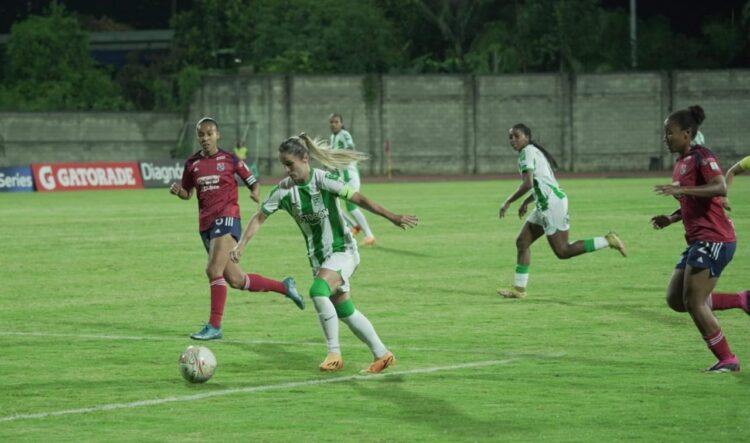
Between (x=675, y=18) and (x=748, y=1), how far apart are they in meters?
5.90

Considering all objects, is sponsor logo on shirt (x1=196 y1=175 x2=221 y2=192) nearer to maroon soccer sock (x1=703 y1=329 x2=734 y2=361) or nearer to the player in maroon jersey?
the player in maroon jersey

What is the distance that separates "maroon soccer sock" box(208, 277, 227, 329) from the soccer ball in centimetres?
286

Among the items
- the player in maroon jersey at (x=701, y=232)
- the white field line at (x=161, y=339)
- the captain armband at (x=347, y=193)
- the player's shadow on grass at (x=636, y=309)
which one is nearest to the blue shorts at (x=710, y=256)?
the player in maroon jersey at (x=701, y=232)

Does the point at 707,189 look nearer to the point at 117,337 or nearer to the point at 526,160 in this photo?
the point at 117,337

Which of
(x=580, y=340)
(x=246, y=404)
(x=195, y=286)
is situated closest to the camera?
(x=246, y=404)

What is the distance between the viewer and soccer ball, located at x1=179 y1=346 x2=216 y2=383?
10.8 m

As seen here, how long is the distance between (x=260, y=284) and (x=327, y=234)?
127 inches

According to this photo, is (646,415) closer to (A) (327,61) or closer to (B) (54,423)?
(B) (54,423)

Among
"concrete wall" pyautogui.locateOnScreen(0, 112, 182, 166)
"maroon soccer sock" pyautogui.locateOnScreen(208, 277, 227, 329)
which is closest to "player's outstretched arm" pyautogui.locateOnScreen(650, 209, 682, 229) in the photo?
"maroon soccer sock" pyautogui.locateOnScreen(208, 277, 227, 329)

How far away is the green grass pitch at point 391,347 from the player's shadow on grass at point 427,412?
25mm

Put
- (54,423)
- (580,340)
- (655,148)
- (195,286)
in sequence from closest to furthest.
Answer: (54,423) → (580,340) → (195,286) → (655,148)

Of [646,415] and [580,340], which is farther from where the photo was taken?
[580,340]

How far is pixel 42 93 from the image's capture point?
7625 centimetres

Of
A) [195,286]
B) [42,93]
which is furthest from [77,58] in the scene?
[195,286]
